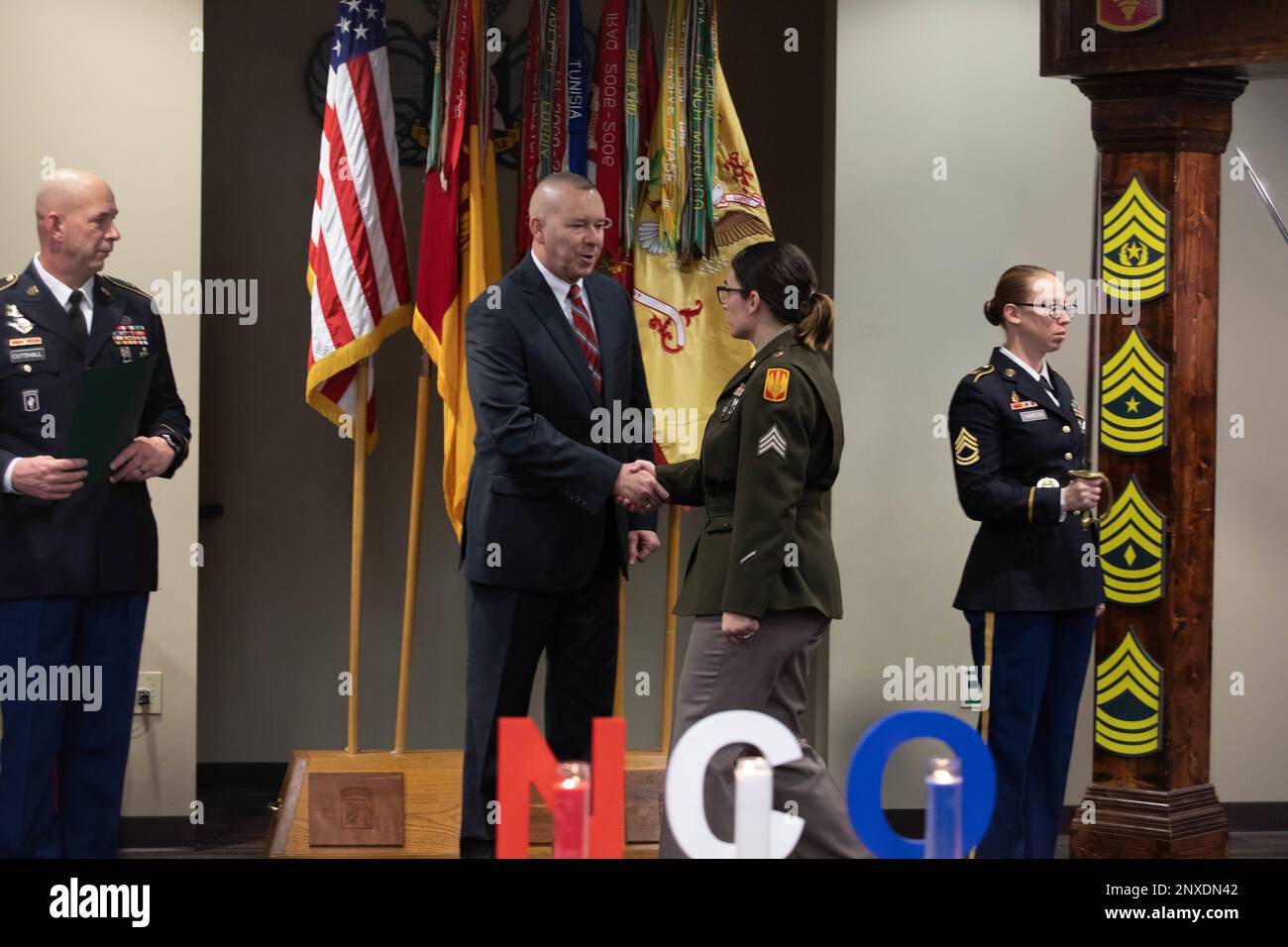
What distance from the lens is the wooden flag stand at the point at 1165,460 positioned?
3832 millimetres

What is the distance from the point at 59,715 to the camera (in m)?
3.71

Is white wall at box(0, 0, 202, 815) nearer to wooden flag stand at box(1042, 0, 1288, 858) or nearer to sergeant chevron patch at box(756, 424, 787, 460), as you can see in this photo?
sergeant chevron patch at box(756, 424, 787, 460)

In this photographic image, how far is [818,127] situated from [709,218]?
963mm

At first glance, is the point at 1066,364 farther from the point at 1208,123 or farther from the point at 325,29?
the point at 325,29

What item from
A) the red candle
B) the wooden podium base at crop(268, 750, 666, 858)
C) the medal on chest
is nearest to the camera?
the red candle

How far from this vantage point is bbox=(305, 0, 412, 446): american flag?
4.27 metres

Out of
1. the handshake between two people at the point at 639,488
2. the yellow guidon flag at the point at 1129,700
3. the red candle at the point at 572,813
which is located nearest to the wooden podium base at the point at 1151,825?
the yellow guidon flag at the point at 1129,700

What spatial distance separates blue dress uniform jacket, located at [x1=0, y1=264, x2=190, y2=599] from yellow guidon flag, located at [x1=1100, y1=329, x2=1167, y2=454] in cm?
221

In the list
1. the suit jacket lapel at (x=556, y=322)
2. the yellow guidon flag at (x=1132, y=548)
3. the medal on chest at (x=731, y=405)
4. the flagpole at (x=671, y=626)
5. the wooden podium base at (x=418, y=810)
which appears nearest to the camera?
the medal on chest at (x=731, y=405)

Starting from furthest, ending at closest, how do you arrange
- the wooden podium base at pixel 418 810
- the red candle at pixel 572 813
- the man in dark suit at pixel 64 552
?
the wooden podium base at pixel 418 810 < the man in dark suit at pixel 64 552 < the red candle at pixel 572 813

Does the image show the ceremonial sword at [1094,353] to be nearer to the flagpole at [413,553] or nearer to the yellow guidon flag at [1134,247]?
the yellow guidon flag at [1134,247]

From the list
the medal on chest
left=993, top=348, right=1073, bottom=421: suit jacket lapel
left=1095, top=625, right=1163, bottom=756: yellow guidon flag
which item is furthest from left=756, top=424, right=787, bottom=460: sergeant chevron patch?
left=1095, top=625, right=1163, bottom=756: yellow guidon flag

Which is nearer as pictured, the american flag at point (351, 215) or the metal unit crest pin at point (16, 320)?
the metal unit crest pin at point (16, 320)

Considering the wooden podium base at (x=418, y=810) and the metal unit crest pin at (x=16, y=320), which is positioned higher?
the metal unit crest pin at (x=16, y=320)
